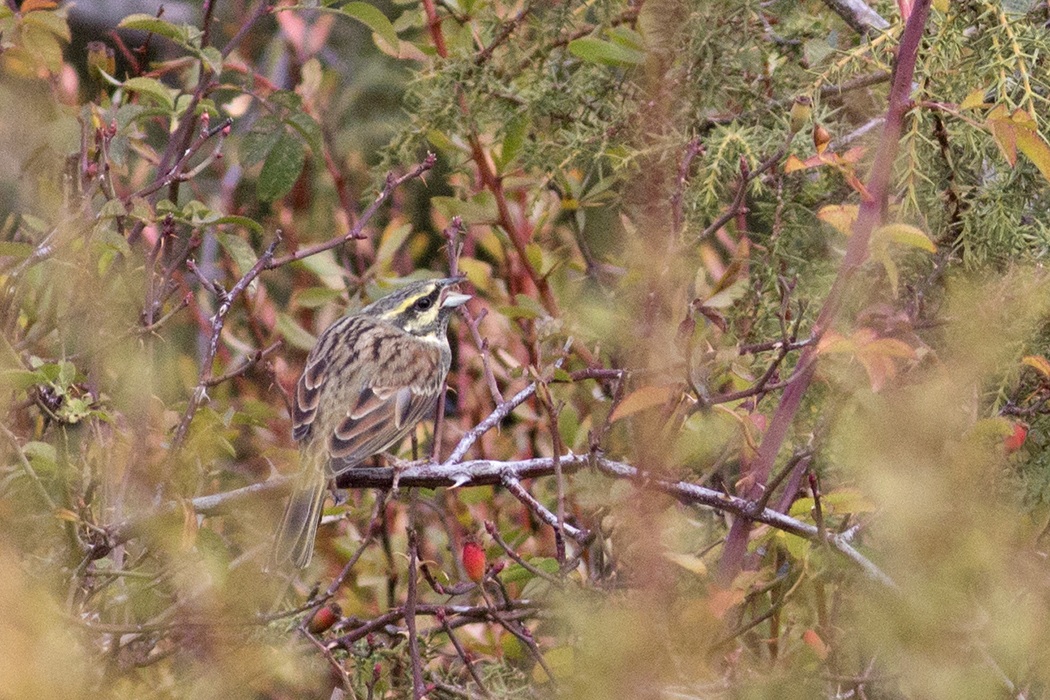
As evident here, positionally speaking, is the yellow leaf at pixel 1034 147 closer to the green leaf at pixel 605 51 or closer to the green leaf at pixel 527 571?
the green leaf at pixel 605 51

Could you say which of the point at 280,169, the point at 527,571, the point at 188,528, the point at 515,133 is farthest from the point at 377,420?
the point at 188,528

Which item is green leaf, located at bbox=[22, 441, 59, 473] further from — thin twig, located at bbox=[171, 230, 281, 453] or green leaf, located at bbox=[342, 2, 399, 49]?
green leaf, located at bbox=[342, 2, 399, 49]

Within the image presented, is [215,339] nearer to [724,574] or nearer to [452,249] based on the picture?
[452,249]

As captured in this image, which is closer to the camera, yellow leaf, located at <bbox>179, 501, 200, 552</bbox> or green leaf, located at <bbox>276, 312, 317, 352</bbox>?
yellow leaf, located at <bbox>179, 501, 200, 552</bbox>

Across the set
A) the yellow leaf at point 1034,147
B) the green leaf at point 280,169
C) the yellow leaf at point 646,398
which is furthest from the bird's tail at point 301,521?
the yellow leaf at point 1034,147

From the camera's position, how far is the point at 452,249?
11.5ft

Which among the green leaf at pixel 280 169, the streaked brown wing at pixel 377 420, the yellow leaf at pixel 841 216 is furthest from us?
the streaked brown wing at pixel 377 420

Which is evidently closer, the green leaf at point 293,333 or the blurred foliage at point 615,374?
the blurred foliage at point 615,374

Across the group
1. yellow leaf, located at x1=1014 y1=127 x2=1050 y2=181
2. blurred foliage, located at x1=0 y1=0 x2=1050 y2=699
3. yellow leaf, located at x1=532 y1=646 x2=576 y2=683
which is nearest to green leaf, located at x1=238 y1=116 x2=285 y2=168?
blurred foliage, located at x1=0 y1=0 x2=1050 y2=699

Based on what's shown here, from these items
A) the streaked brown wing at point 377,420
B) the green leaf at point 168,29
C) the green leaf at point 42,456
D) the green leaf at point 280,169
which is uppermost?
the green leaf at point 168,29

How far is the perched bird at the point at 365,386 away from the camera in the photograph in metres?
3.79

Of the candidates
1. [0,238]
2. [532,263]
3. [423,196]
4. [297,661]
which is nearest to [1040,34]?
[532,263]

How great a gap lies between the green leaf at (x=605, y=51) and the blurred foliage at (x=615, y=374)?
0.01m

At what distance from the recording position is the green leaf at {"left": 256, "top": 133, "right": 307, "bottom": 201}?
376cm
